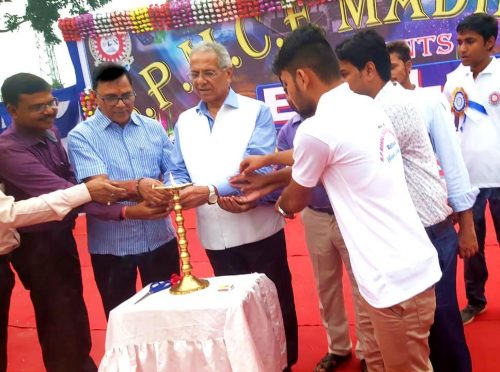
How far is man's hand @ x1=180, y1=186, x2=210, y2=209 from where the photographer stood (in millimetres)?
2438

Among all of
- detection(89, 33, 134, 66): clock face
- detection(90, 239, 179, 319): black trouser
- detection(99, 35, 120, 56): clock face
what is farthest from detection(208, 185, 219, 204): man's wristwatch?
detection(99, 35, 120, 56): clock face

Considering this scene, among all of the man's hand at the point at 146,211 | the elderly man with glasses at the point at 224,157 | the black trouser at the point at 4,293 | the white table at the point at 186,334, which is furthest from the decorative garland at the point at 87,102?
the white table at the point at 186,334

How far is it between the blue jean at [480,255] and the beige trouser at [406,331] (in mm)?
1616

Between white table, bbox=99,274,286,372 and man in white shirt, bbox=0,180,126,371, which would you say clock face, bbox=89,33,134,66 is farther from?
white table, bbox=99,274,286,372

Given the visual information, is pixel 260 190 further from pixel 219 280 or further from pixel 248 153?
pixel 219 280

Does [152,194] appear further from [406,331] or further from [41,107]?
[406,331]

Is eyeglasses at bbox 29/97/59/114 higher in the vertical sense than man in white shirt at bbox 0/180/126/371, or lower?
higher

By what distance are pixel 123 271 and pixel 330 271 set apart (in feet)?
3.62

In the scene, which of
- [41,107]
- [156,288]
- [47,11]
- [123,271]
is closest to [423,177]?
[156,288]

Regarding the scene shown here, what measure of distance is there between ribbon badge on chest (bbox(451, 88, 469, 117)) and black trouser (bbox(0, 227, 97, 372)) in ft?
8.10

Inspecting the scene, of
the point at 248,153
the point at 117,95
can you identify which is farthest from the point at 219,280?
the point at 117,95

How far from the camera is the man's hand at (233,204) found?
251 centimetres

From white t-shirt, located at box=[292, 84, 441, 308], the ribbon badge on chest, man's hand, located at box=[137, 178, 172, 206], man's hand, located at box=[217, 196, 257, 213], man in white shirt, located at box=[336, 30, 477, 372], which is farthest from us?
the ribbon badge on chest

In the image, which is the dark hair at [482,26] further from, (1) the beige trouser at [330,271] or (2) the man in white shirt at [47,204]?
(2) the man in white shirt at [47,204]
